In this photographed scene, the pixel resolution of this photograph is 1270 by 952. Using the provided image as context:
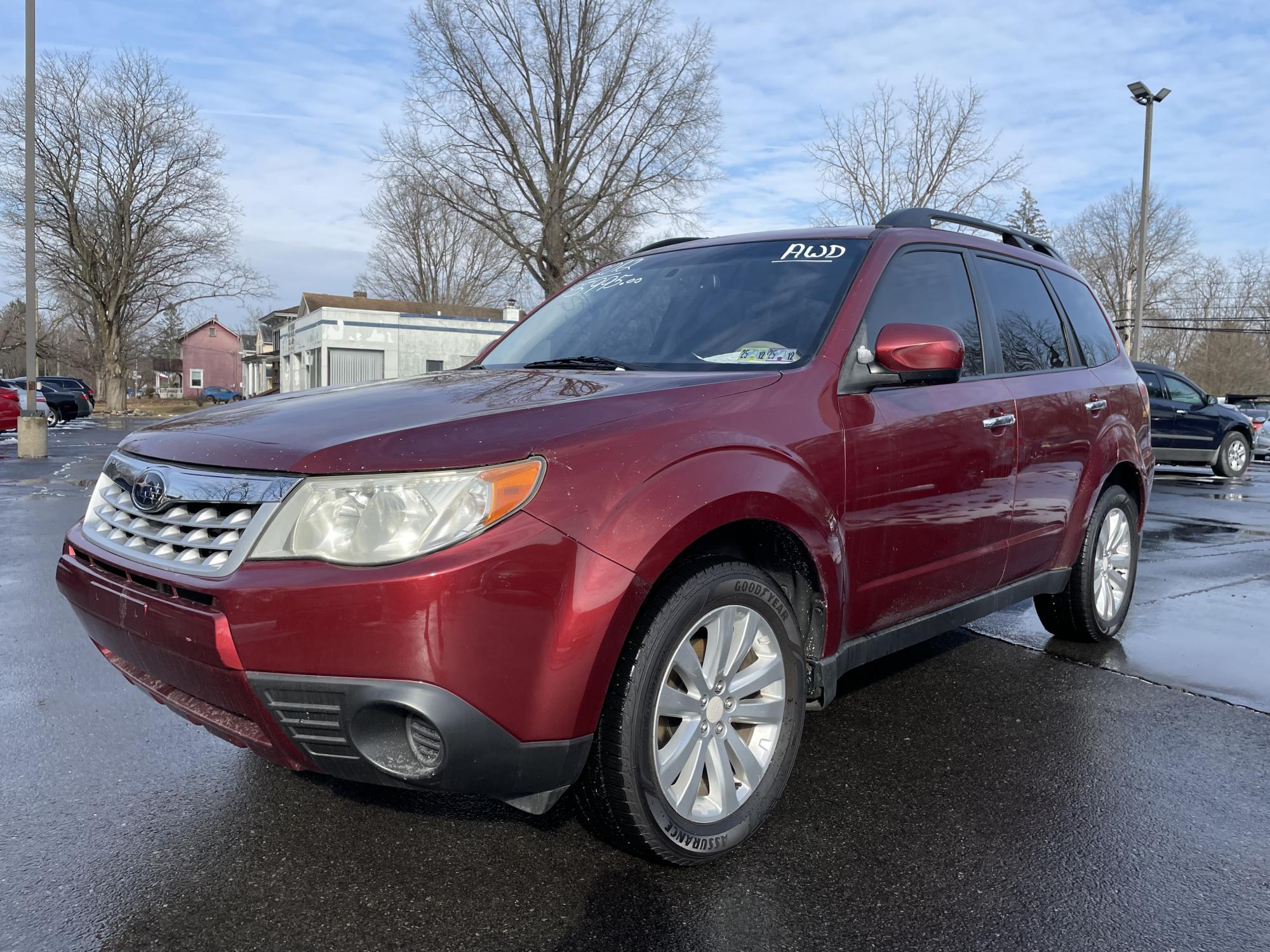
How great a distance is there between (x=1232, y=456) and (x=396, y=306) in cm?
5026

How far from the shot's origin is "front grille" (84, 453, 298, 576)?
2.17 m

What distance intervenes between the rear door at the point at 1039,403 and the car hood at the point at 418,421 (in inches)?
60.1

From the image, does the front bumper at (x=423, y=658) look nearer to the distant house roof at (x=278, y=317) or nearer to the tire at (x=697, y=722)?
the tire at (x=697, y=722)

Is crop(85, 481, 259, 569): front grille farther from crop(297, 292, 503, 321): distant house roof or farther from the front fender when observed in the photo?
crop(297, 292, 503, 321): distant house roof

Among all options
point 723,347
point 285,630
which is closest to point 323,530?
point 285,630

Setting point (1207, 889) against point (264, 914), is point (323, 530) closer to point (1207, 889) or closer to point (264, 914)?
point (264, 914)

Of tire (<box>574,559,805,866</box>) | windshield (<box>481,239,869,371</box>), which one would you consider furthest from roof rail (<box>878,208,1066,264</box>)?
tire (<box>574,559,805,866</box>)

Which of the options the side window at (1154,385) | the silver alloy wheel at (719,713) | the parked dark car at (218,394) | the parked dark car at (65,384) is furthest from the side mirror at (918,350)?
the parked dark car at (218,394)

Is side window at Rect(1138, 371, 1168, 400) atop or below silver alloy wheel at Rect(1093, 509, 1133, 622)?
atop

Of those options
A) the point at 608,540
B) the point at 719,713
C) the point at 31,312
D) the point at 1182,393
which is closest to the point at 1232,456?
the point at 1182,393

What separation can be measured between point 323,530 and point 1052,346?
344 cm

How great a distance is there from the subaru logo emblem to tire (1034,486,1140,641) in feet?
12.4

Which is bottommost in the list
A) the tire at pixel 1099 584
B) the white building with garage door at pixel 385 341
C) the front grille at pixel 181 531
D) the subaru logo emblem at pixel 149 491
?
the tire at pixel 1099 584

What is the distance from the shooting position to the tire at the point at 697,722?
232 centimetres
